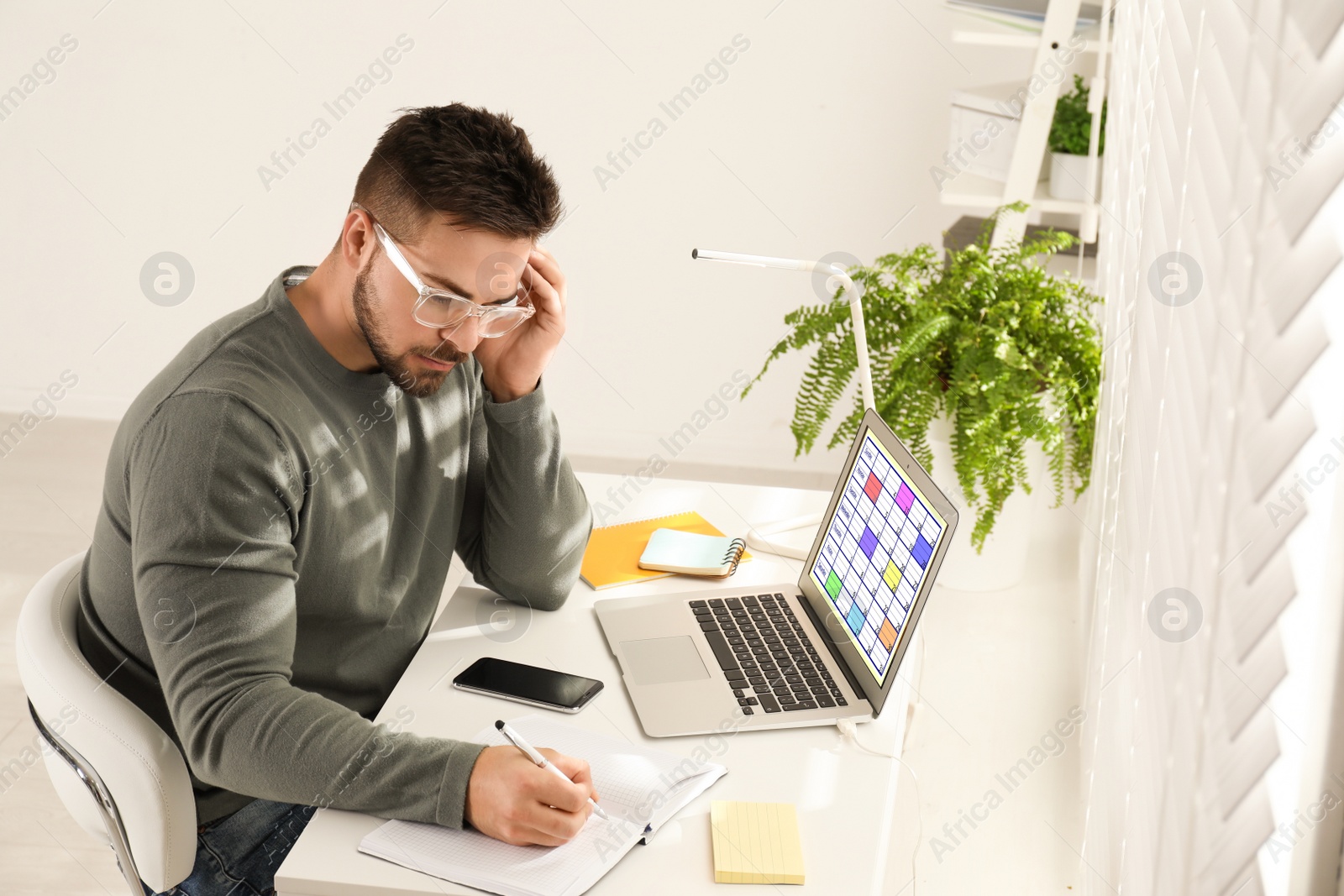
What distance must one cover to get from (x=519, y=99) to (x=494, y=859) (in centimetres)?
290

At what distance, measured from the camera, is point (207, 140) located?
3711 mm

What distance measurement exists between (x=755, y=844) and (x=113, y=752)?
0.72 meters

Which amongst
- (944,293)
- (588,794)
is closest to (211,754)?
(588,794)

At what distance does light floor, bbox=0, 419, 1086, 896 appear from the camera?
199 cm

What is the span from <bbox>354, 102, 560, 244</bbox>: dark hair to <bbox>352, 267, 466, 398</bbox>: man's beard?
9 centimetres

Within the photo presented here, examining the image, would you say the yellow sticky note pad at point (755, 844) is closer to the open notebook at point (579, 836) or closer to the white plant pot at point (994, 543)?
the open notebook at point (579, 836)

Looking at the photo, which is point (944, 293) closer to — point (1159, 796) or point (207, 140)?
point (1159, 796)

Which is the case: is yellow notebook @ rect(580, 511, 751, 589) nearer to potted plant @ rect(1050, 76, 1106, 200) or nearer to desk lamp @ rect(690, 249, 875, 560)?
desk lamp @ rect(690, 249, 875, 560)

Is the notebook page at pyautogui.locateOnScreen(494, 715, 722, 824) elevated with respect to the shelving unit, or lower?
lower

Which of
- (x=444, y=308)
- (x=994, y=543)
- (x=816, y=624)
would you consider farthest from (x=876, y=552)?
(x=994, y=543)

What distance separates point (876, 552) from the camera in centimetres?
146

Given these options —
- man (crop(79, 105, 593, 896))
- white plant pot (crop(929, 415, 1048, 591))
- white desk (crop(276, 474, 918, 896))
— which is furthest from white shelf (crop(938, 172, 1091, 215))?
man (crop(79, 105, 593, 896))

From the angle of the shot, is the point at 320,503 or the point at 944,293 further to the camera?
the point at 944,293

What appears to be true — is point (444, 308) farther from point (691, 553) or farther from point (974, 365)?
point (974, 365)
